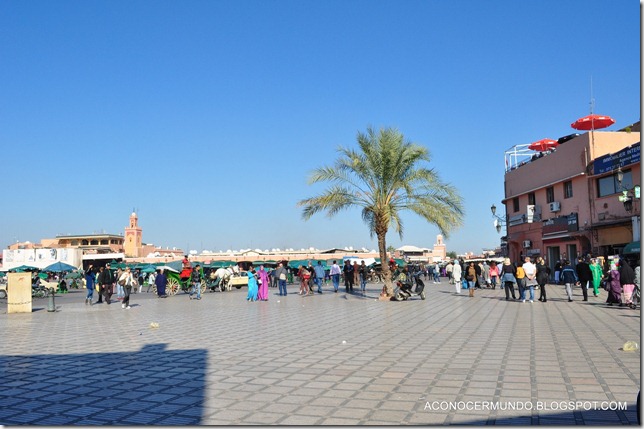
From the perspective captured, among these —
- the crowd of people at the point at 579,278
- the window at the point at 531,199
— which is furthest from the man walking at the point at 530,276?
the window at the point at 531,199

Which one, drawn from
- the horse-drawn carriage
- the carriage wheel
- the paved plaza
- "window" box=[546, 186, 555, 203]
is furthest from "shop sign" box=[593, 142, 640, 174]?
the carriage wheel

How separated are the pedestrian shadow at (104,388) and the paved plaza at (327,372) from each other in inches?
0.8

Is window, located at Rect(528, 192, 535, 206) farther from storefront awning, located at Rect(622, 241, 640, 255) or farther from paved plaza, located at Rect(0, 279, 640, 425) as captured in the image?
paved plaza, located at Rect(0, 279, 640, 425)

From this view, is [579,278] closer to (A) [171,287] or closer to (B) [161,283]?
(B) [161,283]

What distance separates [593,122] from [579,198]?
549cm

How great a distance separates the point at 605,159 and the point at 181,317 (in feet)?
70.7

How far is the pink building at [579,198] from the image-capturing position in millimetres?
25984

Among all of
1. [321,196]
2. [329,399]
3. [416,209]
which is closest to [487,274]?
[416,209]

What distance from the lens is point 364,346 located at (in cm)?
936

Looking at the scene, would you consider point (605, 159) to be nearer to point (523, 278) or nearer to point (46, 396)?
point (523, 278)

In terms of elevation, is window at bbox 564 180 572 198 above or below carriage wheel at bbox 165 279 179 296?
above

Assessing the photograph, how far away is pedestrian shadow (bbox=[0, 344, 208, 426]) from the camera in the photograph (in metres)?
5.25
